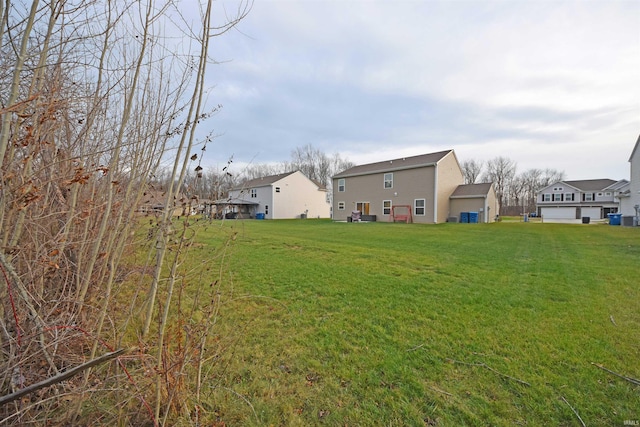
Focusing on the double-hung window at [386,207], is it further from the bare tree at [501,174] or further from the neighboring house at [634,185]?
the bare tree at [501,174]

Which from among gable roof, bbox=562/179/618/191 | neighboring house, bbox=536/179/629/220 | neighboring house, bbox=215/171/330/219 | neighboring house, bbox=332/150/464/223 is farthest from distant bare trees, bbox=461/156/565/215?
neighboring house, bbox=332/150/464/223

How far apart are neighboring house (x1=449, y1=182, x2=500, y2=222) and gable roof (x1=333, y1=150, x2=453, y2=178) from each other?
3.78 m

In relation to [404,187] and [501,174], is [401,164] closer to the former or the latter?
[404,187]

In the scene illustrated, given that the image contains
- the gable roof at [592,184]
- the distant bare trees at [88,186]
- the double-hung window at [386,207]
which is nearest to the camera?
the distant bare trees at [88,186]

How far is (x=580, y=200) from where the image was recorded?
3662cm

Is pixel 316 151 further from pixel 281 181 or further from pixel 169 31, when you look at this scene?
pixel 169 31

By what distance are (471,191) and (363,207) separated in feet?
31.3

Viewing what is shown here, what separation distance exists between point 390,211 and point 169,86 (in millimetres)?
23026

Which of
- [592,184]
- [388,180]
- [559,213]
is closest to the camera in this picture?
[388,180]

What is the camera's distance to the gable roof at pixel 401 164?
71.5ft

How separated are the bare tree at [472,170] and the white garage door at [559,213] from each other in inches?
714

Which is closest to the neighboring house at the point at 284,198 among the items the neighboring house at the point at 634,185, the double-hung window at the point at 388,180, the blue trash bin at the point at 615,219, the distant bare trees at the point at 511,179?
the double-hung window at the point at 388,180

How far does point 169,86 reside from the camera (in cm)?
232

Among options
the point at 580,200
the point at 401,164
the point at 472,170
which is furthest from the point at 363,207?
the point at 472,170
